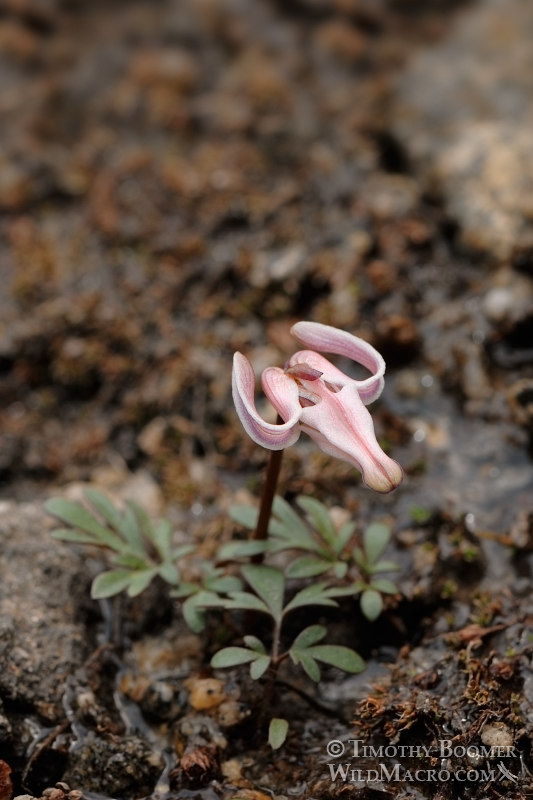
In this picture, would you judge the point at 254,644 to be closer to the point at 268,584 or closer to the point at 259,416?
the point at 268,584

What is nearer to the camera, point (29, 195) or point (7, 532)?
point (7, 532)

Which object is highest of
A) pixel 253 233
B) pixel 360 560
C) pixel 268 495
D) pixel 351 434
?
pixel 351 434

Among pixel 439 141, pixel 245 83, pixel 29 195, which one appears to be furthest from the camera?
pixel 245 83

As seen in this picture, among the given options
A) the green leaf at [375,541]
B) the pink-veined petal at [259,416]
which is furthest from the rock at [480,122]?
the pink-veined petal at [259,416]

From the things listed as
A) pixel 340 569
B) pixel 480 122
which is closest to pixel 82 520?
pixel 340 569

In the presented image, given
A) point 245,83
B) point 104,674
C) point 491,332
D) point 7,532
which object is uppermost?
point 245,83

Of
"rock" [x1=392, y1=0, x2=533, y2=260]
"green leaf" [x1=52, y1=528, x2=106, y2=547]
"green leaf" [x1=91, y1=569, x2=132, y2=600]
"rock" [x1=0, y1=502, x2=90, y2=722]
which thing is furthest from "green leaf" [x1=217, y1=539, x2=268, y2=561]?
"rock" [x1=392, y1=0, x2=533, y2=260]

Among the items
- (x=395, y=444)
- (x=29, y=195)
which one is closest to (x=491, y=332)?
(x=395, y=444)

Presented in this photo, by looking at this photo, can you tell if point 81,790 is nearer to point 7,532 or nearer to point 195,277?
point 7,532
